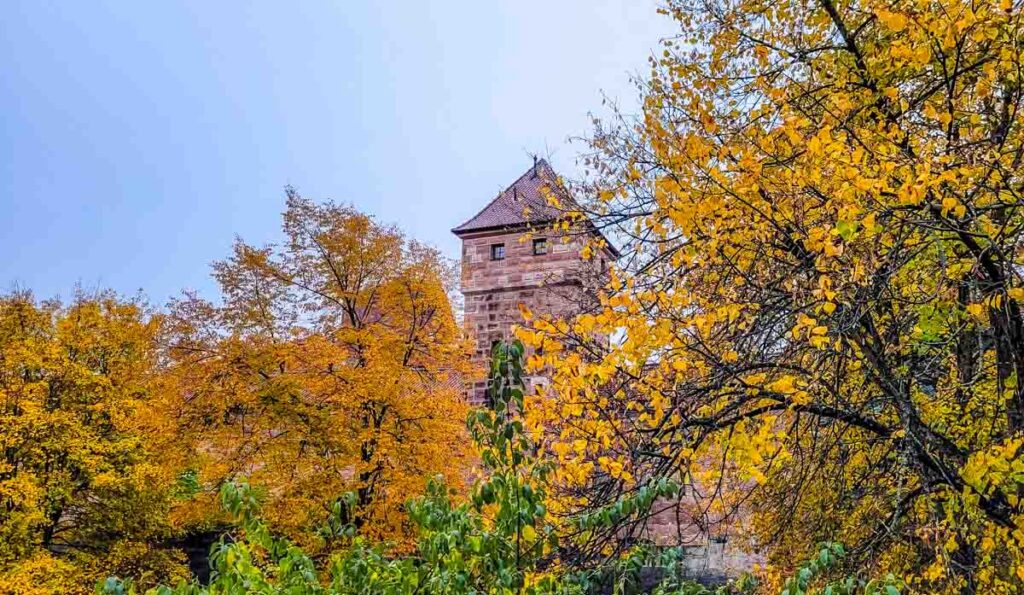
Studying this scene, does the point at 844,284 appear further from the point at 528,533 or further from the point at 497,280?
the point at 497,280

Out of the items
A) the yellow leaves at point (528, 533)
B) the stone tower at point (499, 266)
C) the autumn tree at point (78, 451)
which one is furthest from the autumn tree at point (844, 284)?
Result: the stone tower at point (499, 266)

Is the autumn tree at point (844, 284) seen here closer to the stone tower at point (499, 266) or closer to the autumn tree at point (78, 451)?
the autumn tree at point (78, 451)

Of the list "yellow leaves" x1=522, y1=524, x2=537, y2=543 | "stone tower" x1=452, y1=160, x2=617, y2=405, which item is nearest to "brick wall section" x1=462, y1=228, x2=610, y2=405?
"stone tower" x1=452, y1=160, x2=617, y2=405

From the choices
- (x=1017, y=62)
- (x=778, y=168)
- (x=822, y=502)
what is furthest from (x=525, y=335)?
(x=822, y=502)

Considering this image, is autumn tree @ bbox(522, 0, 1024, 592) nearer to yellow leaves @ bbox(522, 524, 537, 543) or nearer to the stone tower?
yellow leaves @ bbox(522, 524, 537, 543)

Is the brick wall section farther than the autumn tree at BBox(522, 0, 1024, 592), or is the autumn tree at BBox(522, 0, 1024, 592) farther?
the brick wall section

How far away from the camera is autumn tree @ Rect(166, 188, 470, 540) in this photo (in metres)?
12.2

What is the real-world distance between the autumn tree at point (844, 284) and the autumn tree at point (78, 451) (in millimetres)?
10383

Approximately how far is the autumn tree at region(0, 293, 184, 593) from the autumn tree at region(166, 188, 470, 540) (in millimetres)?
1222

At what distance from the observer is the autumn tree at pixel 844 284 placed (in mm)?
3307

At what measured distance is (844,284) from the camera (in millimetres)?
3529

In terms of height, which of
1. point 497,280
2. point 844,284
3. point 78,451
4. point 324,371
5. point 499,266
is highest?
point 499,266

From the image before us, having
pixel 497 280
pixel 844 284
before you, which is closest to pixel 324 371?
pixel 497 280

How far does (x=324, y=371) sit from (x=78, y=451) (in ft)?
14.5
